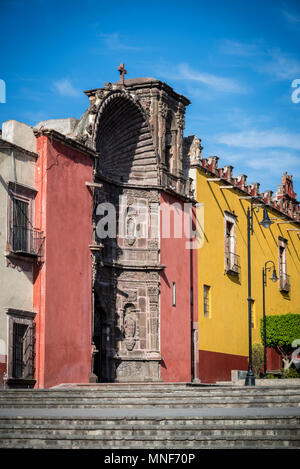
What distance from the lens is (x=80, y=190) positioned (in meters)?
26.4

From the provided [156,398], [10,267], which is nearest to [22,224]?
[10,267]

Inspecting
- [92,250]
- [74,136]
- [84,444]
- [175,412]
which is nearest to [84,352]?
[92,250]

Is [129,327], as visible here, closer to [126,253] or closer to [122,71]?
[126,253]

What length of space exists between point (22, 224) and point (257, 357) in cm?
1636

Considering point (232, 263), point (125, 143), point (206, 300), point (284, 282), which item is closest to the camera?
point (125, 143)

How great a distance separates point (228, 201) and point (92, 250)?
470 inches

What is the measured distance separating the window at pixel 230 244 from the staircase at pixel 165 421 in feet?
60.4

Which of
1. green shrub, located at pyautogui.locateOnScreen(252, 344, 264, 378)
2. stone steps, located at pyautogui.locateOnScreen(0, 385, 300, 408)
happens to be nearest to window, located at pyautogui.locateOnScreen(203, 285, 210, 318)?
green shrub, located at pyautogui.locateOnScreen(252, 344, 264, 378)

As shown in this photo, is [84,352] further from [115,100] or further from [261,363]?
[261,363]

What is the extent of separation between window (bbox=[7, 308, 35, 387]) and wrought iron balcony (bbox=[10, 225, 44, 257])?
1.59 metres

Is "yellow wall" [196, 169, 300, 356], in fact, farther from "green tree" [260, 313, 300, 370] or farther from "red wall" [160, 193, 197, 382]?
"red wall" [160, 193, 197, 382]

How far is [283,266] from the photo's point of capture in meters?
44.0

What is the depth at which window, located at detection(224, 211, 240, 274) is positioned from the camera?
36.6m

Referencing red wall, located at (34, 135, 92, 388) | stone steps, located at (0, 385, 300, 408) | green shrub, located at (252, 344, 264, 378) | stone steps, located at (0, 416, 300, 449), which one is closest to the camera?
stone steps, located at (0, 416, 300, 449)
